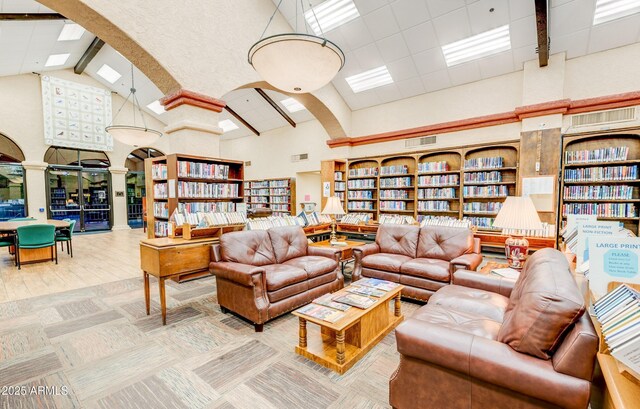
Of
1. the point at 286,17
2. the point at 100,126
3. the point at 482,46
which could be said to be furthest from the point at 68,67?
the point at 482,46

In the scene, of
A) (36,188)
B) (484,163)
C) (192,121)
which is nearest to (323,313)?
(192,121)

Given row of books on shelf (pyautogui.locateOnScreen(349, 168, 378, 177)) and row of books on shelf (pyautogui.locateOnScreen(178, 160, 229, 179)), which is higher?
row of books on shelf (pyautogui.locateOnScreen(349, 168, 378, 177))

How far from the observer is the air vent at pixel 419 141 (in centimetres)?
611

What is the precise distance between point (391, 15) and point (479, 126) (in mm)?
2700

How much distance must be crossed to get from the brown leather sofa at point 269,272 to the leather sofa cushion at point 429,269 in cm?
85

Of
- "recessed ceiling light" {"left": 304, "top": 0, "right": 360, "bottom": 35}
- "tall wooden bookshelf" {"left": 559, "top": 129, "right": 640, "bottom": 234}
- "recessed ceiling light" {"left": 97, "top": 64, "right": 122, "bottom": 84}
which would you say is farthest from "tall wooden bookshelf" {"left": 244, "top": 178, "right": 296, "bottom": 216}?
"tall wooden bookshelf" {"left": 559, "top": 129, "right": 640, "bottom": 234}

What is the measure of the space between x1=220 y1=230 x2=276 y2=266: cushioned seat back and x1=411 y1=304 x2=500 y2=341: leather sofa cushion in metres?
1.86

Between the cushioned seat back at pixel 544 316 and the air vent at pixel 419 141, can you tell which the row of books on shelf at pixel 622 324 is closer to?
the cushioned seat back at pixel 544 316

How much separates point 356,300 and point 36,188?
10453 mm

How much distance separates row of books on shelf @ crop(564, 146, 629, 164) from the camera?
436 centimetres

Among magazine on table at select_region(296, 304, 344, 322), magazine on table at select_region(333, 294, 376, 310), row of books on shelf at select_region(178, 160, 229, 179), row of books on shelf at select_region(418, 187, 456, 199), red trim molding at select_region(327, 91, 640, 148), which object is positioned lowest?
magazine on table at select_region(296, 304, 344, 322)

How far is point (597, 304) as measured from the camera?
118 centimetres

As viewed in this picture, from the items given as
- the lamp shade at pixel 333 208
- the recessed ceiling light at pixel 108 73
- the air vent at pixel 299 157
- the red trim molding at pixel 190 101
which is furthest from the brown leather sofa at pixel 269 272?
the recessed ceiling light at pixel 108 73

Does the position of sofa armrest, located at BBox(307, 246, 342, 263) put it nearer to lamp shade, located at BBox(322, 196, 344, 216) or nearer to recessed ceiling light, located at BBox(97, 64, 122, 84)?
lamp shade, located at BBox(322, 196, 344, 216)
